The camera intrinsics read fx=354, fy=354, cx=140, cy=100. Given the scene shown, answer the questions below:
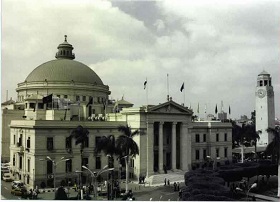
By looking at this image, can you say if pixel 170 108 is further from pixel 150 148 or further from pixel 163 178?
pixel 163 178

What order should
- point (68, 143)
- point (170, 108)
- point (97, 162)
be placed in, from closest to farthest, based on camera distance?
1. point (68, 143)
2. point (97, 162)
3. point (170, 108)

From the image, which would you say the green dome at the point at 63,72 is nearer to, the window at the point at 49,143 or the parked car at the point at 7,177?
the window at the point at 49,143

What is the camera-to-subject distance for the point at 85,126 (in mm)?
55062

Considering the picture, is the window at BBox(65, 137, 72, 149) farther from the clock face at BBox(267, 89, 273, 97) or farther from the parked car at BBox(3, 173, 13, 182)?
the clock face at BBox(267, 89, 273, 97)

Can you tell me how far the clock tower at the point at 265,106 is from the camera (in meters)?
90.6

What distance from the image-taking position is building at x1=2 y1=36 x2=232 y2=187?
168 feet

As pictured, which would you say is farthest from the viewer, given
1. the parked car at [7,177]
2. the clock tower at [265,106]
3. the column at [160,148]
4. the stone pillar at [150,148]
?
the clock tower at [265,106]

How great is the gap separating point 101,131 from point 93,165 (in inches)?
218

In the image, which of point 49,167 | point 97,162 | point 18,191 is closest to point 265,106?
point 97,162

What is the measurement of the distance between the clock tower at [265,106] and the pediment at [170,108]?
1377 inches

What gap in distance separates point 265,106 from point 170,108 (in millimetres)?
40438

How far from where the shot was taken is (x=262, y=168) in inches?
2265

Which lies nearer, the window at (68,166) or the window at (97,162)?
the window at (68,166)

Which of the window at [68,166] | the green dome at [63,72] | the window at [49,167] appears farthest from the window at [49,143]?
the green dome at [63,72]
